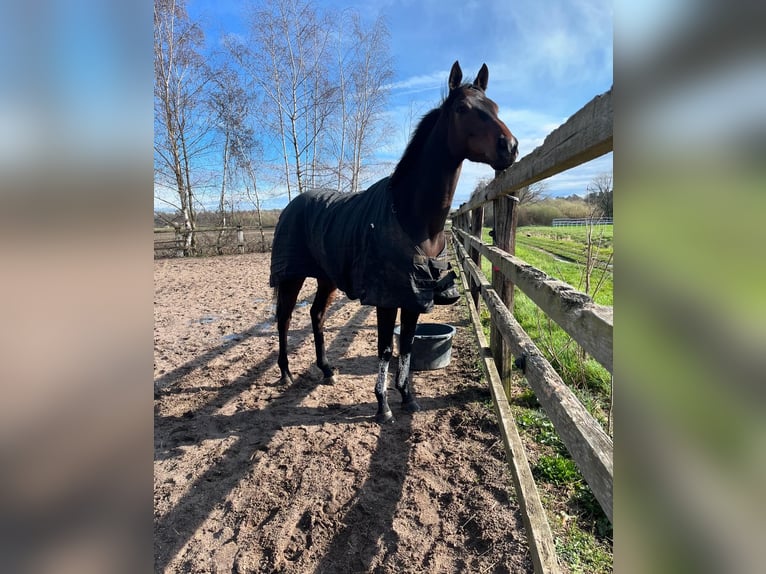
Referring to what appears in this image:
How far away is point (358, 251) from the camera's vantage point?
9.02ft

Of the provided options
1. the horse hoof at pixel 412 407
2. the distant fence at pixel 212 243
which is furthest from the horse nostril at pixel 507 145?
the distant fence at pixel 212 243

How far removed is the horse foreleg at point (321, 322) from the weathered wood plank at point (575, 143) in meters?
2.10

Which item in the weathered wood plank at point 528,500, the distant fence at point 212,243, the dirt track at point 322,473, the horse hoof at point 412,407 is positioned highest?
the distant fence at point 212,243

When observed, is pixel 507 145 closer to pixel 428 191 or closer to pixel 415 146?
pixel 428 191

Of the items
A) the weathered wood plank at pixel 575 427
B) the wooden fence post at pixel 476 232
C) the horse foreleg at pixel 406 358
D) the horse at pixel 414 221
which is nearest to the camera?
the weathered wood plank at pixel 575 427

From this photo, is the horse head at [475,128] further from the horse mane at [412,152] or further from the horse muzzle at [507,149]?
the horse mane at [412,152]

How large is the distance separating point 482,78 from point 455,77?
240 millimetres

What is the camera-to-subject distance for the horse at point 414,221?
2344mm

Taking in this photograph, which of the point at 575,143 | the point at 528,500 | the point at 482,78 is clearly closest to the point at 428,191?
the point at 482,78
